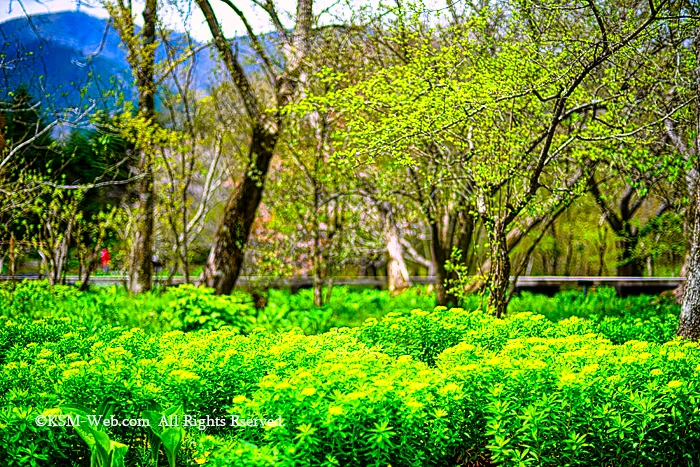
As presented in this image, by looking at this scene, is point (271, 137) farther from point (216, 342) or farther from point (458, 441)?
point (458, 441)

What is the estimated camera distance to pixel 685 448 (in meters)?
3.14

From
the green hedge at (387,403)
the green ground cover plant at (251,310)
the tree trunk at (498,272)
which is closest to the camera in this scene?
the green hedge at (387,403)

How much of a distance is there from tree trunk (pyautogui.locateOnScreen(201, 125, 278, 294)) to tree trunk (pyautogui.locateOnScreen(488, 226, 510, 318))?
15.0 ft

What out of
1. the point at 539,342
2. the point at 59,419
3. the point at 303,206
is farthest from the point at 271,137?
the point at 59,419

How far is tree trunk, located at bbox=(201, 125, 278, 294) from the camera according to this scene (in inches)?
409

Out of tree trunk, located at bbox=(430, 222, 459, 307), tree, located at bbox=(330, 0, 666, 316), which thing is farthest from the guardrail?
tree, located at bbox=(330, 0, 666, 316)

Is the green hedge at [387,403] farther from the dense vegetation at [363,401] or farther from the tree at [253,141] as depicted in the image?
the tree at [253,141]

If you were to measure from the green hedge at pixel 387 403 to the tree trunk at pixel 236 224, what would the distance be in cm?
613

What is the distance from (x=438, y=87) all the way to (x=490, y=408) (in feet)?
14.3

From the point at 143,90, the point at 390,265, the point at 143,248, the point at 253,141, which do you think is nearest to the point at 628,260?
the point at 390,265

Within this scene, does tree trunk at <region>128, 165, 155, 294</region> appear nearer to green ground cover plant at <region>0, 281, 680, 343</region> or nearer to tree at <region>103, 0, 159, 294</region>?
tree at <region>103, 0, 159, 294</region>

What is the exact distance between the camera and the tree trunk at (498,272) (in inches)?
271

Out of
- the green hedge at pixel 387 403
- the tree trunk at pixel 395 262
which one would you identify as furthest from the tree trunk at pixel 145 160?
the green hedge at pixel 387 403

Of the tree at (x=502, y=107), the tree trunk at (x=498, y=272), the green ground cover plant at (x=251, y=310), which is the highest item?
the tree at (x=502, y=107)
